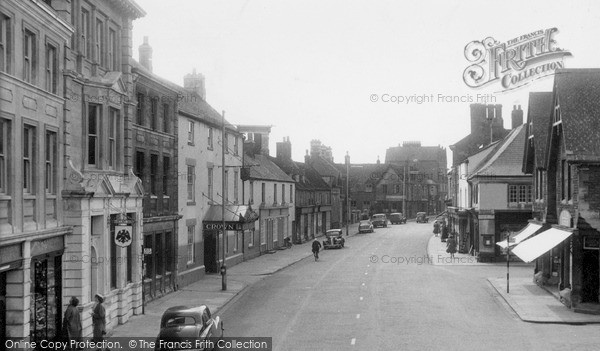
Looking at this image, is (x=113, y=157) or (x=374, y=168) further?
(x=374, y=168)

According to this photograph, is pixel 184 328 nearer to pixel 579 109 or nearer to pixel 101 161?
pixel 101 161

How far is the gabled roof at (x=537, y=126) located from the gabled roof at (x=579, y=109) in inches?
174

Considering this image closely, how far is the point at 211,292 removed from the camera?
110ft

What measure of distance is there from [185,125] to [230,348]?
17076 millimetres

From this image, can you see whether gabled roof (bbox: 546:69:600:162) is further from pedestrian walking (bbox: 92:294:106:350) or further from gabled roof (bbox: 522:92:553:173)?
pedestrian walking (bbox: 92:294:106:350)

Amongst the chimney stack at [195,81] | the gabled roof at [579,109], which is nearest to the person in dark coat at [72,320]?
the gabled roof at [579,109]

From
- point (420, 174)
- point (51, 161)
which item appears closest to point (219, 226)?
point (51, 161)

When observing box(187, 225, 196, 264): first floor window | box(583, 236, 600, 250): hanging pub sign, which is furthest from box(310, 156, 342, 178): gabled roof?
box(583, 236, 600, 250): hanging pub sign

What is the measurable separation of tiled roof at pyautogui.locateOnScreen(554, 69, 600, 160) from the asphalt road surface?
7.12 m

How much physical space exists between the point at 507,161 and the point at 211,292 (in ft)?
84.1

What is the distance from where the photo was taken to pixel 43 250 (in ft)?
64.9

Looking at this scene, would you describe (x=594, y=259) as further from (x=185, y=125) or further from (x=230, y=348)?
(x=185, y=125)

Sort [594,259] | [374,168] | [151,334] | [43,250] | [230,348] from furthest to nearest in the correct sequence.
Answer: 1. [374,168]
2. [594,259]
3. [151,334]
4. [230,348]
5. [43,250]

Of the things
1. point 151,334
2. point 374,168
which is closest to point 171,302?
point 151,334
